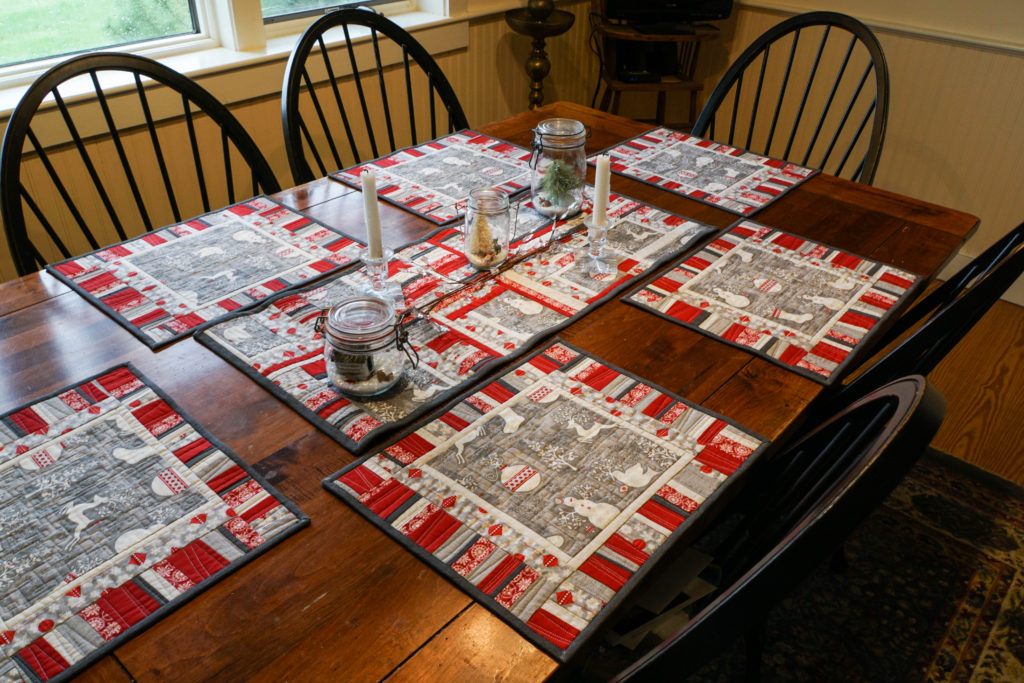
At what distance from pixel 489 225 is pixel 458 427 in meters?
0.45

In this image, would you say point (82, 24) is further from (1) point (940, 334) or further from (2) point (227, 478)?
(1) point (940, 334)

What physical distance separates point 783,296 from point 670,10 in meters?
2.10

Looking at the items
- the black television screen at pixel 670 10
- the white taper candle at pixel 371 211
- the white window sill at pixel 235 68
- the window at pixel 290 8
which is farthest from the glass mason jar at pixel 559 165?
the black television screen at pixel 670 10

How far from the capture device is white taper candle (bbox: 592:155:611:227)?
1326mm

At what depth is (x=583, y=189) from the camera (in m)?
1.53

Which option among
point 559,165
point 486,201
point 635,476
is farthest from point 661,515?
point 559,165

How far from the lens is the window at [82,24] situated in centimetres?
200

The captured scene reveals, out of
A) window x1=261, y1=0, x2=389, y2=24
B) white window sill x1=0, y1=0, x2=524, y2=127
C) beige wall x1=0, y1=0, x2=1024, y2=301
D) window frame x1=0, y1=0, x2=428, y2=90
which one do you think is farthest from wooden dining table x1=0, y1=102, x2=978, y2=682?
beige wall x1=0, y1=0, x2=1024, y2=301

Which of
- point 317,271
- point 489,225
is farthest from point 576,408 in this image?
point 317,271

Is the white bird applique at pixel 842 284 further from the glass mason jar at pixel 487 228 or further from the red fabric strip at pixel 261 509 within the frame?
the red fabric strip at pixel 261 509

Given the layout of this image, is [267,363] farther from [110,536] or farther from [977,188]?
[977,188]

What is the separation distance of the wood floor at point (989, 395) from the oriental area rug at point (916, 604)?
15 cm

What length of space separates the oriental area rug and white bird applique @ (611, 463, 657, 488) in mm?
744

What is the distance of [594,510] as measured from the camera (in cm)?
90
